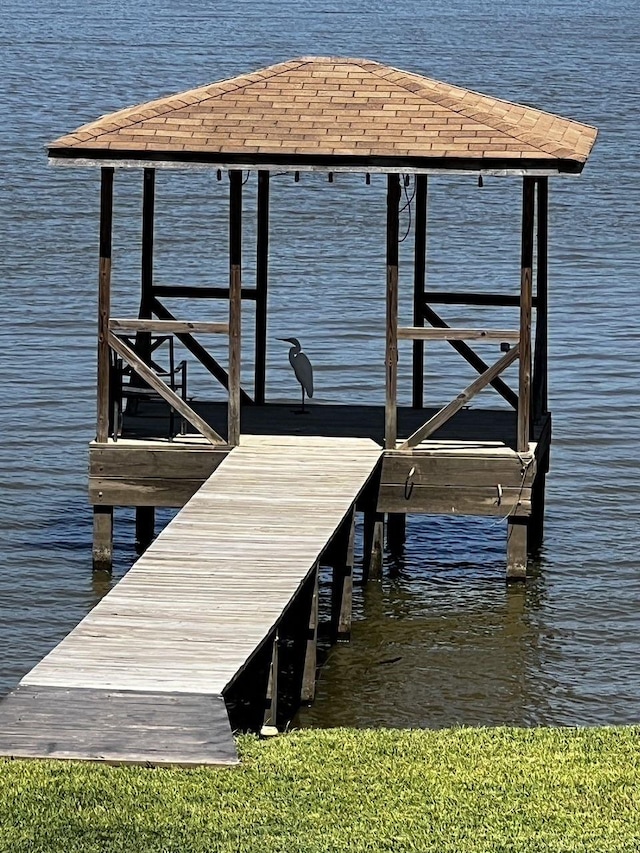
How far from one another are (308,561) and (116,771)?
3.54 meters

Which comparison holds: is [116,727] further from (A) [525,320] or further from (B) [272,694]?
(A) [525,320]

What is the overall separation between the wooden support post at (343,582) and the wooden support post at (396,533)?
2695 millimetres

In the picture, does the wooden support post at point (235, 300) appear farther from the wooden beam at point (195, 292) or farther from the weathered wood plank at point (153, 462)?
the wooden beam at point (195, 292)

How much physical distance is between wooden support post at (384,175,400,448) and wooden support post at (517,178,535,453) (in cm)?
99

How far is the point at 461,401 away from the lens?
15.4m

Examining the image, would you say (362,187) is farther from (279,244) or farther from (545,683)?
(545,683)

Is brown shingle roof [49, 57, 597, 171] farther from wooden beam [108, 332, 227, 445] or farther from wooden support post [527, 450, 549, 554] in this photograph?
wooden support post [527, 450, 549, 554]

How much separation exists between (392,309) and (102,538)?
2996 mm

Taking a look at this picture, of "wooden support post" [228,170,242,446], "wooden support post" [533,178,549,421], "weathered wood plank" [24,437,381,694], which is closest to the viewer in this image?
"weathered wood plank" [24,437,381,694]

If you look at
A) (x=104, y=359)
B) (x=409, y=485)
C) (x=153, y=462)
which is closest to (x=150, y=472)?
(x=153, y=462)

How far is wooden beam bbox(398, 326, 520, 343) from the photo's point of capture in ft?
50.0

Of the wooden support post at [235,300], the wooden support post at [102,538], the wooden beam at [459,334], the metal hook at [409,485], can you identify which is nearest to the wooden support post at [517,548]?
the metal hook at [409,485]

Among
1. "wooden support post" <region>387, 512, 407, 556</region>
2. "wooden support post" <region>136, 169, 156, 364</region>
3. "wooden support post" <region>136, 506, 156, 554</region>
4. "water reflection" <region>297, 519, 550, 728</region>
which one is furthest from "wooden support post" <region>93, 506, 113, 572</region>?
"wooden support post" <region>387, 512, 407, 556</region>

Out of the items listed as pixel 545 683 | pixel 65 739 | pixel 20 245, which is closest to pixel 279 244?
pixel 20 245
